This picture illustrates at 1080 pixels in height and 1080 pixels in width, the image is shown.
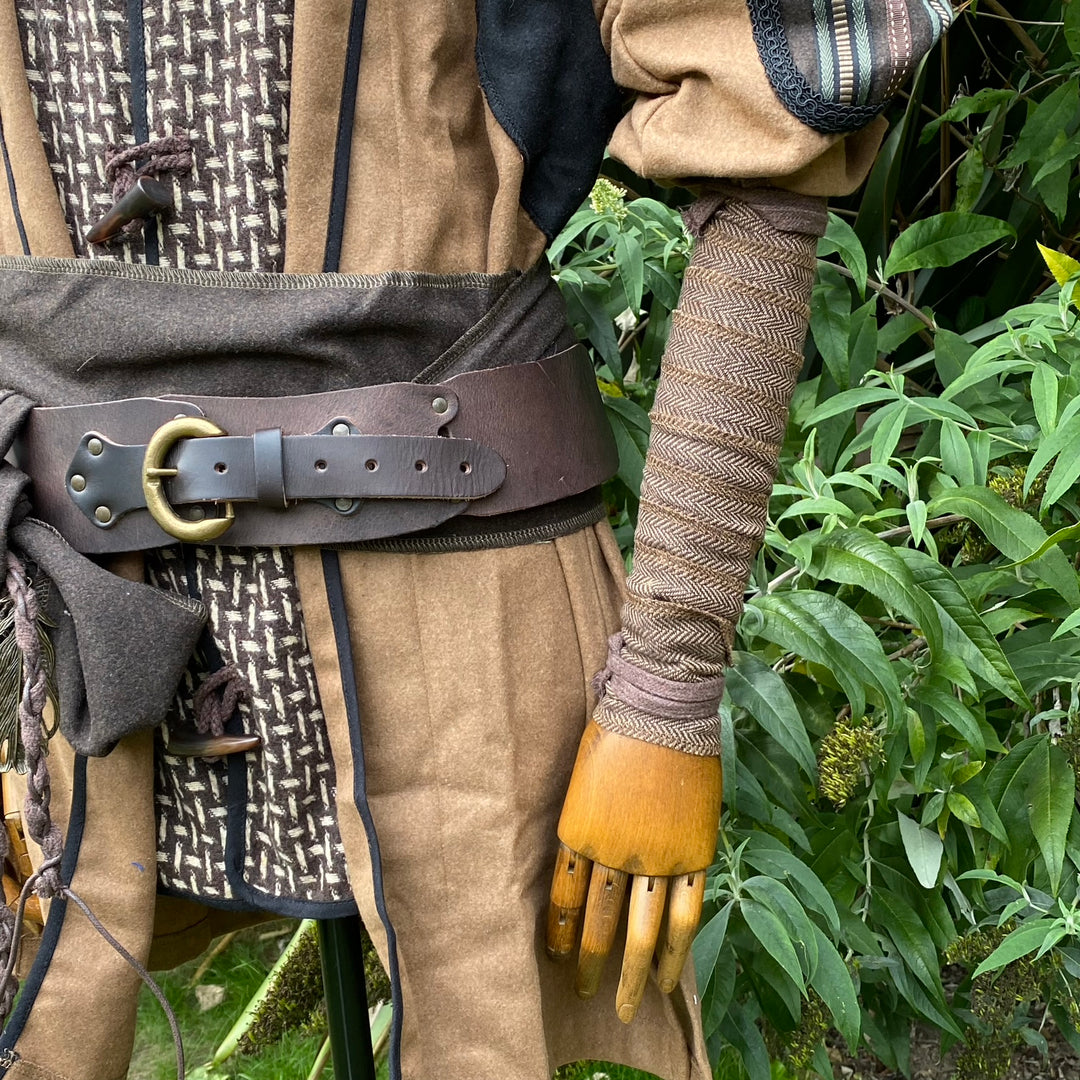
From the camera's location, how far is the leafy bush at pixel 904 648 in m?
1.02

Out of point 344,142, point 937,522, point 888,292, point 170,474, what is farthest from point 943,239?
point 170,474

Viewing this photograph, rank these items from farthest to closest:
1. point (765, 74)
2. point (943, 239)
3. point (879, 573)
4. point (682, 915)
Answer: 1. point (943, 239)
2. point (879, 573)
3. point (682, 915)
4. point (765, 74)

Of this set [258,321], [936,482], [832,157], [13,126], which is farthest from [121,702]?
[936,482]

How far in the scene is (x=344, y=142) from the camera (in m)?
0.69

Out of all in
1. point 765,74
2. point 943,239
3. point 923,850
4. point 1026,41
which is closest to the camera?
point 765,74

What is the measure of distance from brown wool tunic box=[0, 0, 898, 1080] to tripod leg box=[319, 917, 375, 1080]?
0.15 metres

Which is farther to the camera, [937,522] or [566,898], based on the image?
[937,522]

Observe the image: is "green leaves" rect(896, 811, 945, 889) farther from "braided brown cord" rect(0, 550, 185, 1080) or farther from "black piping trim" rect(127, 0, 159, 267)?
"black piping trim" rect(127, 0, 159, 267)

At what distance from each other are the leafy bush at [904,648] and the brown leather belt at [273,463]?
1.30 ft

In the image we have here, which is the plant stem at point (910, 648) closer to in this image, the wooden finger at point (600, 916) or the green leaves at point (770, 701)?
the green leaves at point (770, 701)

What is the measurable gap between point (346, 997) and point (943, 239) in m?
1.10

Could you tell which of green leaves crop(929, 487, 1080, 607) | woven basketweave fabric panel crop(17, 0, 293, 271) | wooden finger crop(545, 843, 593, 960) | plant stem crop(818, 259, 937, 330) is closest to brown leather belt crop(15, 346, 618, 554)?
woven basketweave fabric panel crop(17, 0, 293, 271)

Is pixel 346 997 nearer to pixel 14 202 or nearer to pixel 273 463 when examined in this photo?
pixel 273 463

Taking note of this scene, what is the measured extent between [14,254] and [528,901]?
0.56m
